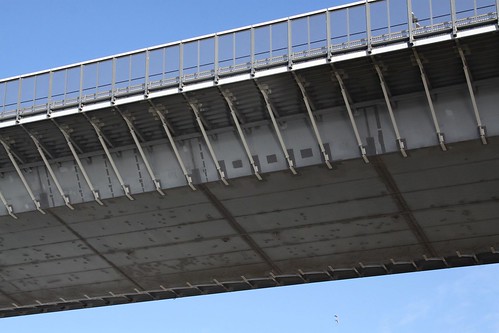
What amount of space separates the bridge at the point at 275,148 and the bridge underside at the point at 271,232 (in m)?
0.12

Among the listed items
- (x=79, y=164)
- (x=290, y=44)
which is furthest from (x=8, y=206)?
(x=290, y=44)

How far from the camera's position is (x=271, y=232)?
42688 mm

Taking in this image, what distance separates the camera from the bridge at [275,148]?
3350 centimetres

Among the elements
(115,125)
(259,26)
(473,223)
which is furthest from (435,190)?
(115,125)

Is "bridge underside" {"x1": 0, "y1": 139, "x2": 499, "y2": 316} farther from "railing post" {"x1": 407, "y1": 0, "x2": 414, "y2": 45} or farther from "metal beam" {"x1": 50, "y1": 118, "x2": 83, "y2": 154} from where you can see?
"railing post" {"x1": 407, "y1": 0, "x2": 414, "y2": 45}

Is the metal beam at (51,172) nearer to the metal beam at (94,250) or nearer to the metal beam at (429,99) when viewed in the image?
the metal beam at (94,250)

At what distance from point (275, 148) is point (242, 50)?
174 inches

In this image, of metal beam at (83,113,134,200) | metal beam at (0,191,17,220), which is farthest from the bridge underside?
metal beam at (83,113,134,200)

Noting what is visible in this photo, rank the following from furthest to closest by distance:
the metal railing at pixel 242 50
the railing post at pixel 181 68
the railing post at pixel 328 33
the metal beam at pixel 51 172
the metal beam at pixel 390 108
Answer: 1. the metal beam at pixel 51 172
2. the railing post at pixel 181 68
3. the railing post at pixel 328 33
4. the metal beam at pixel 390 108
5. the metal railing at pixel 242 50

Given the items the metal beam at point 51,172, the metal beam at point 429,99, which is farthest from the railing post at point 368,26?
the metal beam at point 51,172

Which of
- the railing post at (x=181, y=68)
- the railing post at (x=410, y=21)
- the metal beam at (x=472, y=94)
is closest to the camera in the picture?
the metal beam at (x=472, y=94)

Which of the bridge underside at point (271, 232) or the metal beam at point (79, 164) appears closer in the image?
the bridge underside at point (271, 232)

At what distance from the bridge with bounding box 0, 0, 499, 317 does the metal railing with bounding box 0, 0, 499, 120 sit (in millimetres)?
70

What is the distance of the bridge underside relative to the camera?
37.2 meters
